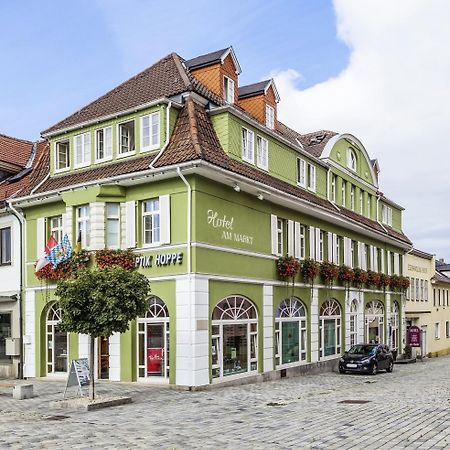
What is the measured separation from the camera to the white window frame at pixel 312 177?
30.0 m

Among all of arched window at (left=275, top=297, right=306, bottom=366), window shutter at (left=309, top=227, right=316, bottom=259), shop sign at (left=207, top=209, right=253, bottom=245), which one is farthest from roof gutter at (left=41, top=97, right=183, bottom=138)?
window shutter at (left=309, top=227, right=316, bottom=259)

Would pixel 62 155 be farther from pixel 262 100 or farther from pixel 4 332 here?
pixel 262 100

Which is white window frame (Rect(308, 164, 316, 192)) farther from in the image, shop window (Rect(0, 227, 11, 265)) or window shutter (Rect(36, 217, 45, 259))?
shop window (Rect(0, 227, 11, 265))

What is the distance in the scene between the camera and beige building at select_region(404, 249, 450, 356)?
4738 centimetres

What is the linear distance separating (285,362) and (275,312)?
2.26 metres

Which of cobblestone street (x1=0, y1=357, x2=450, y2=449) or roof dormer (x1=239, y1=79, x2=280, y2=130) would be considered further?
roof dormer (x1=239, y1=79, x2=280, y2=130)

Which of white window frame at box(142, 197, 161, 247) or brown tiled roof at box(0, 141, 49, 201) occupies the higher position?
brown tiled roof at box(0, 141, 49, 201)

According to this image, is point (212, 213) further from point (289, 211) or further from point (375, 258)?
point (375, 258)

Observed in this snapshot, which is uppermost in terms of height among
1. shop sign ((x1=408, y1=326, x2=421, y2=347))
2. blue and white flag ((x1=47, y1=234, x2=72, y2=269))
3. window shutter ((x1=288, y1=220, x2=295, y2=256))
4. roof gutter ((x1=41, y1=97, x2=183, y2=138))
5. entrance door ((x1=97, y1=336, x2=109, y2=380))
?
roof gutter ((x1=41, y1=97, x2=183, y2=138))

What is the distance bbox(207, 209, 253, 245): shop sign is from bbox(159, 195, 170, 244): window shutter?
1.33 m

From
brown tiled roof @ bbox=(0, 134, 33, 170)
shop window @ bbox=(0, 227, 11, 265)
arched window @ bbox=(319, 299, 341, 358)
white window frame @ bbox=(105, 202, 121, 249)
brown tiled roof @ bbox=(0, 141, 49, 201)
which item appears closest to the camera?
white window frame @ bbox=(105, 202, 121, 249)

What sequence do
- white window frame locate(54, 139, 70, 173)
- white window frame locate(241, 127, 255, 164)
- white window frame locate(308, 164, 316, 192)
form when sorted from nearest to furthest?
1. white window frame locate(241, 127, 255, 164)
2. white window frame locate(54, 139, 70, 173)
3. white window frame locate(308, 164, 316, 192)

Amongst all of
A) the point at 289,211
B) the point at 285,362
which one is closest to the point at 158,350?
the point at 285,362

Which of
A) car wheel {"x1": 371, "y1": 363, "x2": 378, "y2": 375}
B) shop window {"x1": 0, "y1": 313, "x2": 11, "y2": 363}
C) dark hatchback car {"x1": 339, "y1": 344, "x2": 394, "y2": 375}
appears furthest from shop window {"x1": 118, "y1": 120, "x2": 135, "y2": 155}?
car wheel {"x1": 371, "y1": 363, "x2": 378, "y2": 375}
